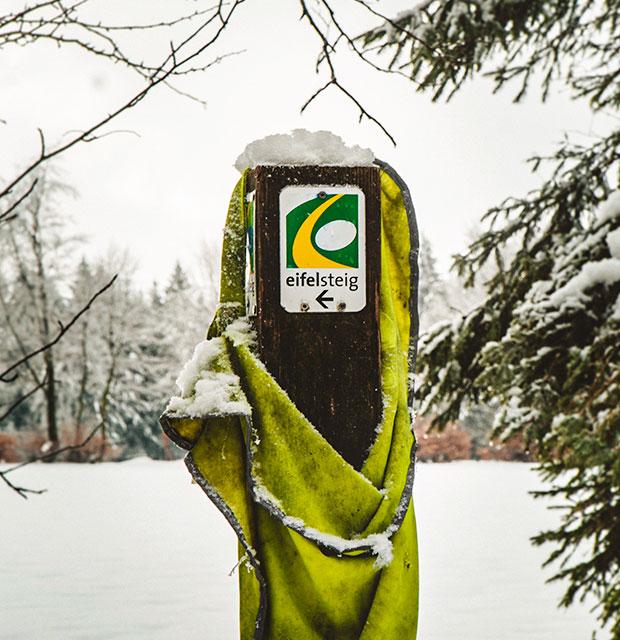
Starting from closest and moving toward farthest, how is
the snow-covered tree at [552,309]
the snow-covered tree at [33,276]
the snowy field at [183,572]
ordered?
the snow-covered tree at [552,309] < the snowy field at [183,572] < the snow-covered tree at [33,276]

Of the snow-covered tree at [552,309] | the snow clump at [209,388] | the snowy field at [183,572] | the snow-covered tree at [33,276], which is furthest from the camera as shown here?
the snow-covered tree at [33,276]

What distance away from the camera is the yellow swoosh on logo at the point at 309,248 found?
145 cm

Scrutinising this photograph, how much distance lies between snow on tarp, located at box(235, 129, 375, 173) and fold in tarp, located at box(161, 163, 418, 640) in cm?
38

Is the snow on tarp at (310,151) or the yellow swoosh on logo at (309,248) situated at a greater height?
the snow on tarp at (310,151)

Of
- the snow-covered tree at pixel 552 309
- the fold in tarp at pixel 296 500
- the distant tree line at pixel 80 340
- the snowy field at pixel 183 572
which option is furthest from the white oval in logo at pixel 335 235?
the distant tree line at pixel 80 340

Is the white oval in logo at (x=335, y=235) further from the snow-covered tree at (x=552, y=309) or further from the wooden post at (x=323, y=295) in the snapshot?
the snow-covered tree at (x=552, y=309)

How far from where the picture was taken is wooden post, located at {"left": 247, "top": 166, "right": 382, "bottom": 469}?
57.0 inches

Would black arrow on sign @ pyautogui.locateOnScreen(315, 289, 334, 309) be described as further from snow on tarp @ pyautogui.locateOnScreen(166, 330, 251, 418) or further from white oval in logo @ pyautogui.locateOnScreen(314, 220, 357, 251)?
snow on tarp @ pyautogui.locateOnScreen(166, 330, 251, 418)

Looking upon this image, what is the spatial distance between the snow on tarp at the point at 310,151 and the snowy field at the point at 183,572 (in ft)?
15.0

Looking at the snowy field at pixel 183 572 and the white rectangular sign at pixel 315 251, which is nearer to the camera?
the white rectangular sign at pixel 315 251

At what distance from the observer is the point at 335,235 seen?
1460mm

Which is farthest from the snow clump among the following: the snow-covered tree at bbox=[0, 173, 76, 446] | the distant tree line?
the snow-covered tree at bbox=[0, 173, 76, 446]

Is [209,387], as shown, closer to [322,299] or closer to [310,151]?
[322,299]

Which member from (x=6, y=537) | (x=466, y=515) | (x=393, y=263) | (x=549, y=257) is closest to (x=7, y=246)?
(x=6, y=537)
